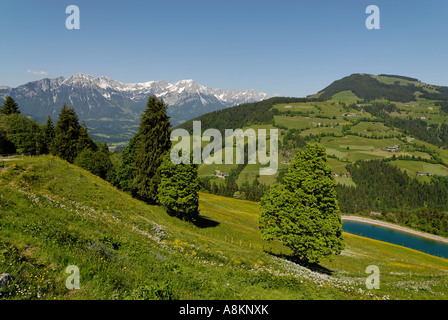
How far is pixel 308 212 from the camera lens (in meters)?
25.1

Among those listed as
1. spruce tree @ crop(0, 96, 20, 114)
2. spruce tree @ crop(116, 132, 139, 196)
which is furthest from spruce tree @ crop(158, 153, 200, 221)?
spruce tree @ crop(0, 96, 20, 114)

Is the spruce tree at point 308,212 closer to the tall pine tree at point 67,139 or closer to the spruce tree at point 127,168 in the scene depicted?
the spruce tree at point 127,168

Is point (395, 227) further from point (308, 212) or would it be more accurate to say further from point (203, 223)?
point (308, 212)

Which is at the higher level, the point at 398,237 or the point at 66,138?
the point at 66,138

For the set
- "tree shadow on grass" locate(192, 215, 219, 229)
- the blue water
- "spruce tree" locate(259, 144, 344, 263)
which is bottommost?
the blue water

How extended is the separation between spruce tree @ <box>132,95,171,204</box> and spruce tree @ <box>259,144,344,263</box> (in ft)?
83.1

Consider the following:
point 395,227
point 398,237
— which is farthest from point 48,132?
point 395,227

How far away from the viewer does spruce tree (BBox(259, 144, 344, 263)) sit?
24.2 meters

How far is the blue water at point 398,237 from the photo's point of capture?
11119 centimetres

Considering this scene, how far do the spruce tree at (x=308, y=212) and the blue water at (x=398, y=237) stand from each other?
122m

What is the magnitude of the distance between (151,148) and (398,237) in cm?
15609

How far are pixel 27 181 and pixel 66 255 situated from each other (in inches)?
788

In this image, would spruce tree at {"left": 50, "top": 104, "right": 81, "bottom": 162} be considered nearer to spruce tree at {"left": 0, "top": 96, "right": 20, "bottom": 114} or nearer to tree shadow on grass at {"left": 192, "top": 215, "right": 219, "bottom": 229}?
spruce tree at {"left": 0, "top": 96, "right": 20, "bottom": 114}
